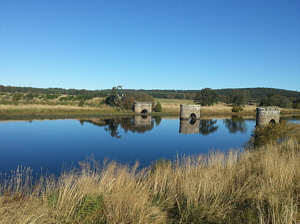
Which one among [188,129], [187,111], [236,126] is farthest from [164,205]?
[187,111]

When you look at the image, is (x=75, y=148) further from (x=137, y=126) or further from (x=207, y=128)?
(x=207, y=128)

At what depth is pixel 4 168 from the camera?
10.5 meters

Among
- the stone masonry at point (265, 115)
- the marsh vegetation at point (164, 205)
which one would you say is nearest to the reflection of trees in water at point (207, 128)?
the stone masonry at point (265, 115)

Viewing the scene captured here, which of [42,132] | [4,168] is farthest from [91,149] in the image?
[42,132]

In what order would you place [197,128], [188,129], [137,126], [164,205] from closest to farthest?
[164,205]
[188,129]
[137,126]
[197,128]

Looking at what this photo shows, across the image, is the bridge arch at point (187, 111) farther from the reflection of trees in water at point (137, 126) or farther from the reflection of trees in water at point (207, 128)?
the reflection of trees in water at point (137, 126)

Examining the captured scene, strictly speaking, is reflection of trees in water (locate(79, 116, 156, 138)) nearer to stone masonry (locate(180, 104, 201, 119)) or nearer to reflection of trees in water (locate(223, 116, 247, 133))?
stone masonry (locate(180, 104, 201, 119))

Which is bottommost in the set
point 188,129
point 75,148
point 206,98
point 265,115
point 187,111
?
point 75,148

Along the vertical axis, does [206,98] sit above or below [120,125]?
above

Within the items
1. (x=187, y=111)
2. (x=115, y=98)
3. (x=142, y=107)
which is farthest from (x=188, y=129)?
(x=115, y=98)

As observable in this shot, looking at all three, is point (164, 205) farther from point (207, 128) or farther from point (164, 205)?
point (207, 128)

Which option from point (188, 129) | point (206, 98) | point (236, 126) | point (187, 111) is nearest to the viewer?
point (188, 129)

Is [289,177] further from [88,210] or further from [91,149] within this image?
[91,149]

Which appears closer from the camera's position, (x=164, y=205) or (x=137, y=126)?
(x=164, y=205)
